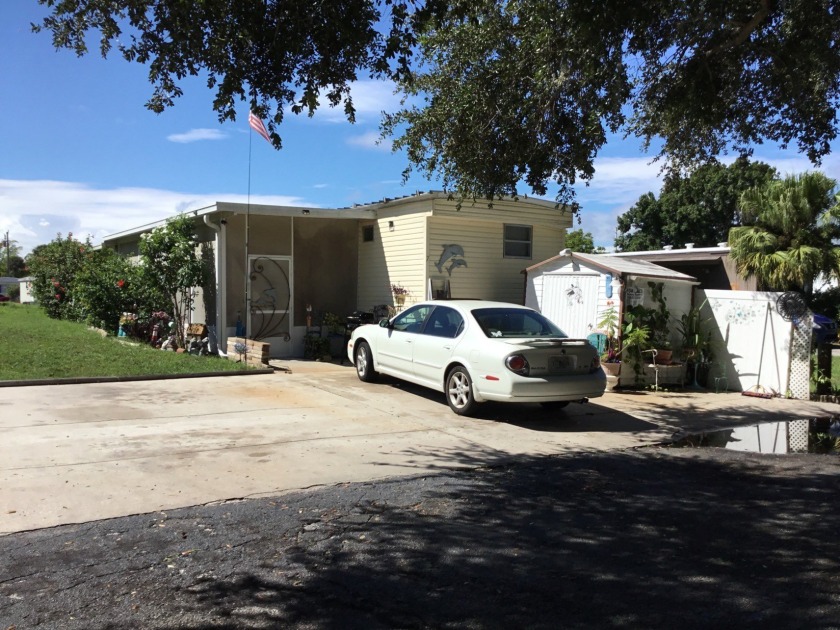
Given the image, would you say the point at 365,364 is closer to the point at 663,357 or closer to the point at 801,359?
the point at 663,357

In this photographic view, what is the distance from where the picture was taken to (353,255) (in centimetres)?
1666

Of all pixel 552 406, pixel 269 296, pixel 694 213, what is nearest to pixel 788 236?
pixel 552 406

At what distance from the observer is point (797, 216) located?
14125mm

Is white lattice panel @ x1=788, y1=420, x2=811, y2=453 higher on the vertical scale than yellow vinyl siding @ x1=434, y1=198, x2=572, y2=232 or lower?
lower

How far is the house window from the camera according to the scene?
1603cm

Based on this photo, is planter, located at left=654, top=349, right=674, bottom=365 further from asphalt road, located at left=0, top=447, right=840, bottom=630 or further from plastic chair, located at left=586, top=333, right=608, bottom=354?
asphalt road, located at left=0, top=447, right=840, bottom=630

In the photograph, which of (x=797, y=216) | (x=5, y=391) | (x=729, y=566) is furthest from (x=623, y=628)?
(x=797, y=216)

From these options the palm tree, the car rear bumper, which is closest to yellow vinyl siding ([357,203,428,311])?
the car rear bumper

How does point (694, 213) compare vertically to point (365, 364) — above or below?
above

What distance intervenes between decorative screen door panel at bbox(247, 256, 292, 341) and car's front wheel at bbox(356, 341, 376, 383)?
391 cm

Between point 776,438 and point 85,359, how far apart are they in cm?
1167

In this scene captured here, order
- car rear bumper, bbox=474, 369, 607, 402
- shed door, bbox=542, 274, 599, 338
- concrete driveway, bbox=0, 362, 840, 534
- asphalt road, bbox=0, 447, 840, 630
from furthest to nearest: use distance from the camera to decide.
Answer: shed door, bbox=542, 274, 599, 338
car rear bumper, bbox=474, 369, 607, 402
concrete driveway, bbox=0, 362, 840, 534
asphalt road, bbox=0, 447, 840, 630

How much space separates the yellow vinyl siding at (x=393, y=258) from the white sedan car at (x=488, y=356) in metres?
3.73

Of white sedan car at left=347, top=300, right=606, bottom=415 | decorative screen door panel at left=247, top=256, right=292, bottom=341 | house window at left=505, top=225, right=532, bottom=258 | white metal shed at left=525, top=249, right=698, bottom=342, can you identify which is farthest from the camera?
house window at left=505, top=225, right=532, bottom=258
